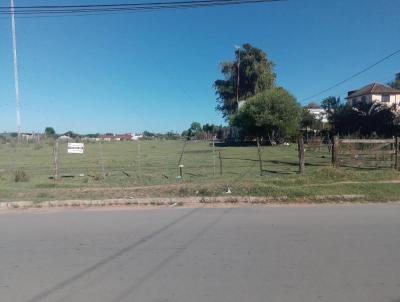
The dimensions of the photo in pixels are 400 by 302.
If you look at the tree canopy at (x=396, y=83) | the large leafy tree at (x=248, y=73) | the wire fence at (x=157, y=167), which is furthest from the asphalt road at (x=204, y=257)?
the tree canopy at (x=396, y=83)

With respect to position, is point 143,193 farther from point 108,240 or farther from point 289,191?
point 108,240

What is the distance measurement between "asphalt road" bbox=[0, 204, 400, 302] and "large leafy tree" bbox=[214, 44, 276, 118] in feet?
191

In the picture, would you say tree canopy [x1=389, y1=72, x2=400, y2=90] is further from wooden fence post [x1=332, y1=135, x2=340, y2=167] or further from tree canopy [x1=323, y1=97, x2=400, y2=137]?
wooden fence post [x1=332, y1=135, x2=340, y2=167]

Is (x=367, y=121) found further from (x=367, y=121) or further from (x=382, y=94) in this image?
(x=382, y=94)

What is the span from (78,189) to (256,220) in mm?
6735

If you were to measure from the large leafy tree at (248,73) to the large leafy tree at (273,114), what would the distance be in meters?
14.6

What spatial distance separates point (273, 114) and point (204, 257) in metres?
44.1

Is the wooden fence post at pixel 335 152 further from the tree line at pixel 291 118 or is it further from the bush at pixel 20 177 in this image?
the tree line at pixel 291 118

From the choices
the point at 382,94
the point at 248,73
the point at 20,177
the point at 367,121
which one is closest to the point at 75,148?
the point at 20,177

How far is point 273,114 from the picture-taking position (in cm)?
4850

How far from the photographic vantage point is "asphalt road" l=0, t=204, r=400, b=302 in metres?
4.48

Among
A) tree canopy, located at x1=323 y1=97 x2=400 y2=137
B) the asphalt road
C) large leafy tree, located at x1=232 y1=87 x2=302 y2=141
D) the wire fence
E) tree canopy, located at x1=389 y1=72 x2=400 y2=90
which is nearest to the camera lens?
the asphalt road

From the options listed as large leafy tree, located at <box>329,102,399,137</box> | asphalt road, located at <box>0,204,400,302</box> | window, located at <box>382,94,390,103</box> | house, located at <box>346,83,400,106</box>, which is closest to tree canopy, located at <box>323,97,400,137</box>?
large leafy tree, located at <box>329,102,399,137</box>

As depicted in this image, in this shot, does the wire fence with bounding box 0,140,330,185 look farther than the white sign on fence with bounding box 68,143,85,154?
No
